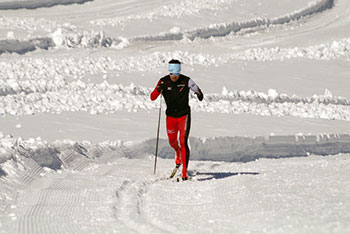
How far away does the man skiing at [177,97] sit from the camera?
8.45 meters

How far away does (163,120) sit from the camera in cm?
1277

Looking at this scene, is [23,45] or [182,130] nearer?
[182,130]

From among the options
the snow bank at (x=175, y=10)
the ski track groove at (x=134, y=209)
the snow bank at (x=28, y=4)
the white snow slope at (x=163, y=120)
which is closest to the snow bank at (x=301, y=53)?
the white snow slope at (x=163, y=120)

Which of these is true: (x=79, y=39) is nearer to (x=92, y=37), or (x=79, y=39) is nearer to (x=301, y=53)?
(x=92, y=37)

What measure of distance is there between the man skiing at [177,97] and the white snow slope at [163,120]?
660 mm

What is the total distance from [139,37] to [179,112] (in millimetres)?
12321

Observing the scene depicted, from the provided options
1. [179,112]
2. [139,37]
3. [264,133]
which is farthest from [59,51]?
[179,112]

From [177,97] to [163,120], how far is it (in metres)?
4.25

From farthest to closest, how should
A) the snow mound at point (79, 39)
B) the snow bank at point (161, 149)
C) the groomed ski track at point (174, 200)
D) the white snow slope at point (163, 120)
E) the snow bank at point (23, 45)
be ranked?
the snow mound at point (79, 39), the snow bank at point (23, 45), the snow bank at point (161, 149), the white snow slope at point (163, 120), the groomed ski track at point (174, 200)

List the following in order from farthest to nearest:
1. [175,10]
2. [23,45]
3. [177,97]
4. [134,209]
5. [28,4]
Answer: [175,10], [28,4], [23,45], [177,97], [134,209]

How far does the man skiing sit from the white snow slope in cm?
66

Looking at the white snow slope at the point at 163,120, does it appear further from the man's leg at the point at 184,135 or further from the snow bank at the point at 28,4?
the man's leg at the point at 184,135

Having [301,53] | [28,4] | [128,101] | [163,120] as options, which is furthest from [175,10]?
[163,120]

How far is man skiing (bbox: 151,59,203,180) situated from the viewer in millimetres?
8453
